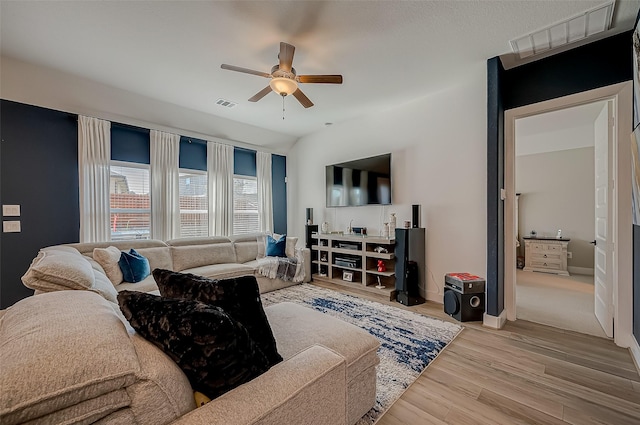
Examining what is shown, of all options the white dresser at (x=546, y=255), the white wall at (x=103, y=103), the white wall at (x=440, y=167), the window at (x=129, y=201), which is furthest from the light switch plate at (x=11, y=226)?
Answer: the white dresser at (x=546, y=255)

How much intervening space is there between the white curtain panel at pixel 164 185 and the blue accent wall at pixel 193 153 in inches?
6.9

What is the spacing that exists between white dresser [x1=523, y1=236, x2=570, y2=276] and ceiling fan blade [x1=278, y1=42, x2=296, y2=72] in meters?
5.96

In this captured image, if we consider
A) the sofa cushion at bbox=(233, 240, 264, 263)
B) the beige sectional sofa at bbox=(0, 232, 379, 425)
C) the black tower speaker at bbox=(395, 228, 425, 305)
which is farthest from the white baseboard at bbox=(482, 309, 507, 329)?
the sofa cushion at bbox=(233, 240, 264, 263)

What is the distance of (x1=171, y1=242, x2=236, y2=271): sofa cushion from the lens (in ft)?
12.1

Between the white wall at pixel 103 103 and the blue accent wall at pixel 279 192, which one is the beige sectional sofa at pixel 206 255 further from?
the white wall at pixel 103 103

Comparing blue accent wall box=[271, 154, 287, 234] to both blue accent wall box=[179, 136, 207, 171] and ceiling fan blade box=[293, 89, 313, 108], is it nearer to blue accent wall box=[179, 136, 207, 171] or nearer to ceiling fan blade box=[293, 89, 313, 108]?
blue accent wall box=[179, 136, 207, 171]

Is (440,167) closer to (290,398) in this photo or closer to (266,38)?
(266,38)

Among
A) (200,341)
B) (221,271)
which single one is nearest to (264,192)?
(221,271)

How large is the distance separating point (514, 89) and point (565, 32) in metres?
0.62

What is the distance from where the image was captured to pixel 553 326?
2775mm

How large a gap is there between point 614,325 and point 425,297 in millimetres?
1787

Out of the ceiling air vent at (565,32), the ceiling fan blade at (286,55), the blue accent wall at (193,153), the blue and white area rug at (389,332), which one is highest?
the ceiling air vent at (565,32)

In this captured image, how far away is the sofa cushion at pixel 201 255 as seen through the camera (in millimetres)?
3674

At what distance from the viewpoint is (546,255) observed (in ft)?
17.4
